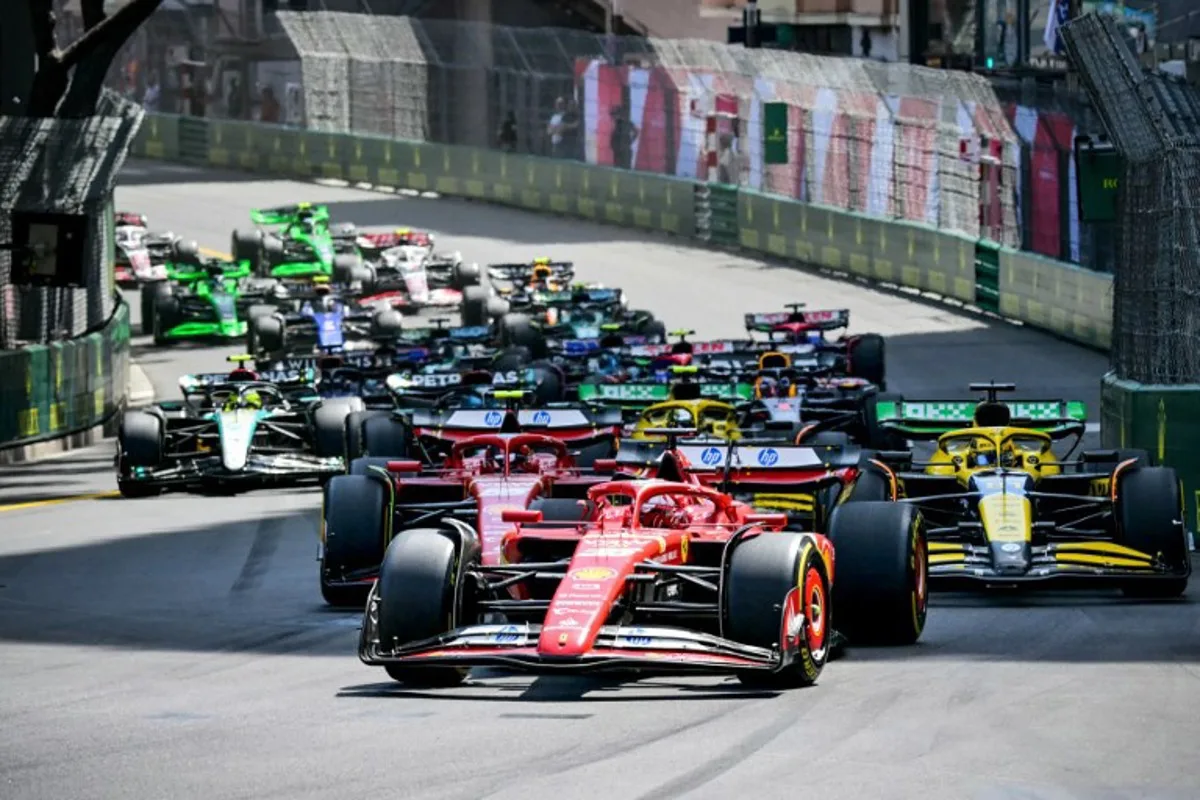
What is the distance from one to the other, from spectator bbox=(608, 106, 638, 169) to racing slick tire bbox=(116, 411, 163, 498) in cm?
2825

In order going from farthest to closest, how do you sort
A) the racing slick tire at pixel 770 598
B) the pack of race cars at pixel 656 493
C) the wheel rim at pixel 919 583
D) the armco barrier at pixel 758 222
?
the armco barrier at pixel 758 222 → the wheel rim at pixel 919 583 → the pack of race cars at pixel 656 493 → the racing slick tire at pixel 770 598

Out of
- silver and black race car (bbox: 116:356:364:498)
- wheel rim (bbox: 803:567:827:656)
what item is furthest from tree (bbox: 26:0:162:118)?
wheel rim (bbox: 803:567:827:656)

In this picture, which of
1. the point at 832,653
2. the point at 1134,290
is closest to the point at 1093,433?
the point at 1134,290

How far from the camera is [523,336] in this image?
3456 cm

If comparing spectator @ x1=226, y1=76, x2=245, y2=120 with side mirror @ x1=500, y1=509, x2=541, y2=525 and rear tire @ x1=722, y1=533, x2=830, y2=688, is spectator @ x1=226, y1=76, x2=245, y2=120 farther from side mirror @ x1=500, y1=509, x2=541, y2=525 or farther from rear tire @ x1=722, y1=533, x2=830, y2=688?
rear tire @ x1=722, y1=533, x2=830, y2=688

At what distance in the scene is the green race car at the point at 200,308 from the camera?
40.7 metres

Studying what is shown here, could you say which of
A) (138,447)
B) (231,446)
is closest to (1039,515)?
(231,446)

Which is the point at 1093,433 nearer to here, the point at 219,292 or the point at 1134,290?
the point at 1134,290

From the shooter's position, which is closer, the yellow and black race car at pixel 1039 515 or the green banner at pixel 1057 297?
the yellow and black race car at pixel 1039 515

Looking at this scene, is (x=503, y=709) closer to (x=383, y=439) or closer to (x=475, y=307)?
(x=383, y=439)

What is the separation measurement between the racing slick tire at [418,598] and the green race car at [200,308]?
26735 mm

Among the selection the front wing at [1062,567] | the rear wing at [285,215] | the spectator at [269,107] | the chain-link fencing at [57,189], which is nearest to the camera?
the front wing at [1062,567]

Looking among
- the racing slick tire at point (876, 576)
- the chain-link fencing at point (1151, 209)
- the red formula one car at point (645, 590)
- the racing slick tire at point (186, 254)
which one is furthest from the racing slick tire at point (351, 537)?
the racing slick tire at point (186, 254)

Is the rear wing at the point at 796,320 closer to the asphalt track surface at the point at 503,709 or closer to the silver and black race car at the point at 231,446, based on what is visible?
the silver and black race car at the point at 231,446
